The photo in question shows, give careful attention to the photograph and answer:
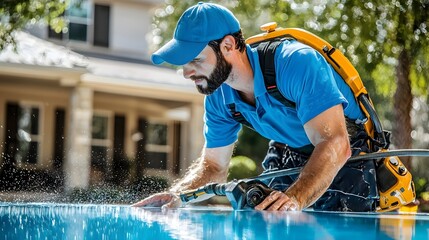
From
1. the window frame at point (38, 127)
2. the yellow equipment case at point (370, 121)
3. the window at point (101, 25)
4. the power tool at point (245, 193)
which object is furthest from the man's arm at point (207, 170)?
the window at point (101, 25)

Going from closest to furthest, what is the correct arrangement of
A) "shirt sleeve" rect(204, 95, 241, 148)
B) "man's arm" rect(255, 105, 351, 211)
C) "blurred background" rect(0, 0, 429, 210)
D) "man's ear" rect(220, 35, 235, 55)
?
"man's arm" rect(255, 105, 351, 211) < "man's ear" rect(220, 35, 235, 55) < "shirt sleeve" rect(204, 95, 241, 148) < "blurred background" rect(0, 0, 429, 210)

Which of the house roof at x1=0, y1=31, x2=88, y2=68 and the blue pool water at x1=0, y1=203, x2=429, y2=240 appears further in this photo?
the house roof at x1=0, y1=31, x2=88, y2=68

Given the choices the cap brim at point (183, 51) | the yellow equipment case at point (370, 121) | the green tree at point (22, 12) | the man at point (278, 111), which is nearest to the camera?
the man at point (278, 111)

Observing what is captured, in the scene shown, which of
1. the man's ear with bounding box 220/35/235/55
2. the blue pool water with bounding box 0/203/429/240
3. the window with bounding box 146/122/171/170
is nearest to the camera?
the blue pool water with bounding box 0/203/429/240

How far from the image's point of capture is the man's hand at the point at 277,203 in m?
2.32

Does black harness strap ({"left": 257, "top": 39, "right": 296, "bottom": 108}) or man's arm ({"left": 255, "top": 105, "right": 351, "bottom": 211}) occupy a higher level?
black harness strap ({"left": 257, "top": 39, "right": 296, "bottom": 108})

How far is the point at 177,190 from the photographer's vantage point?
3.27m

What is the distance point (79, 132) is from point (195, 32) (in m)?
12.0

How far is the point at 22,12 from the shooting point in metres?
6.75

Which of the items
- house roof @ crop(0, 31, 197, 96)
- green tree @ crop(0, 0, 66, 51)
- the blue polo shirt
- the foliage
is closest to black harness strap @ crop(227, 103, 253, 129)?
the blue polo shirt

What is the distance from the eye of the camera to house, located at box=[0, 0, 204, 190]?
14.3 m

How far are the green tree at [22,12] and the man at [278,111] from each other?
144 inches

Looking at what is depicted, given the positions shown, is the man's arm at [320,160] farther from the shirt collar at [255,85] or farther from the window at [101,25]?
the window at [101,25]

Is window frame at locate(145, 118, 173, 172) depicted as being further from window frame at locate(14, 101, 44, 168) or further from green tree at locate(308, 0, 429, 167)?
green tree at locate(308, 0, 429, 167)
